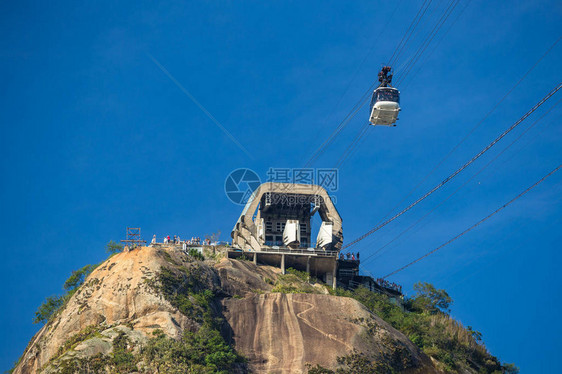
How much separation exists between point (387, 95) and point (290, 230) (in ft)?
88.5

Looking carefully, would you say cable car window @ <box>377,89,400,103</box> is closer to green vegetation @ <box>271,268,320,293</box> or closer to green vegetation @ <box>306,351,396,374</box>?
green vegetation @ <box>271,268,320,293</box>

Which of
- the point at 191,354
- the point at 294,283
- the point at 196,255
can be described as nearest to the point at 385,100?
the point at 294,283

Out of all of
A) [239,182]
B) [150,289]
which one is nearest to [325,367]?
[150,289]

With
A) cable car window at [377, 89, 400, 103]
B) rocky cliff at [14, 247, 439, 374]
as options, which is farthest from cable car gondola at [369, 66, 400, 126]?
rocky cliff at [14, 247, 439, 374]

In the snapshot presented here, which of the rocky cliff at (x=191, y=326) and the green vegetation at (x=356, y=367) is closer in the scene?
the rocky cliff at (x=191, y=326)

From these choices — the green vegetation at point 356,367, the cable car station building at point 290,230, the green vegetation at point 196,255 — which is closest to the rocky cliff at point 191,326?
the green vegetation at point 356,367

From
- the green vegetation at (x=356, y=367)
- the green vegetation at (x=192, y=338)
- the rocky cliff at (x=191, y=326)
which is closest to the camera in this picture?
the green vegetation at (x=192, y=338)

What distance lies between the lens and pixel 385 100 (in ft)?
283

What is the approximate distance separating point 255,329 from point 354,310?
11.6 meters

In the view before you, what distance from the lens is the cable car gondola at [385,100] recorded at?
283 feet

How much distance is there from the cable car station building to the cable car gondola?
24.0 m

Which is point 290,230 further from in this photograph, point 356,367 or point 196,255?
point 356,367

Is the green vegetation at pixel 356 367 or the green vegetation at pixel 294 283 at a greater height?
the green vegetation at pixel 294 283

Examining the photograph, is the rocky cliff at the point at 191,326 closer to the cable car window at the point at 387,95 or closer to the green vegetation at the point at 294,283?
the green vegetation at the point at 294,283
